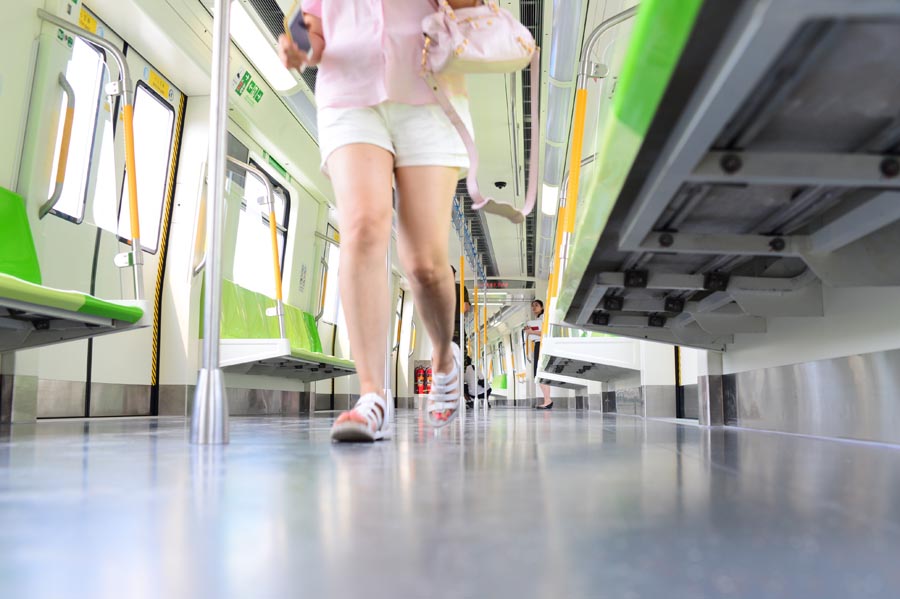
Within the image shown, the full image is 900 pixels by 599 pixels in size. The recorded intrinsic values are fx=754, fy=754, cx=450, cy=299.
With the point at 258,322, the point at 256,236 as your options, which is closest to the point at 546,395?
the point at 256,236

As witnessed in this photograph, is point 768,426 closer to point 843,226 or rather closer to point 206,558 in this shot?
point 843,226

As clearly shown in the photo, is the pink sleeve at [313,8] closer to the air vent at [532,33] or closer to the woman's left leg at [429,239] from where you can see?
the woman's left leg at [429,239]

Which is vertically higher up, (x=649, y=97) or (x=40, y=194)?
(x=40, y=194)

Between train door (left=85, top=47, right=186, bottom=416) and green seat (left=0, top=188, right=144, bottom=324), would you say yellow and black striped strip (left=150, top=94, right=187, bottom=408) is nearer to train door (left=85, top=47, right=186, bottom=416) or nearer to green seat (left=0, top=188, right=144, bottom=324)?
train door (left=85, top=47, right=186, bottom=416)

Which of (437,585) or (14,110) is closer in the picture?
(437,585)

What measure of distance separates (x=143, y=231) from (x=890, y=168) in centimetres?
579

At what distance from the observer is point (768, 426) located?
260 cm

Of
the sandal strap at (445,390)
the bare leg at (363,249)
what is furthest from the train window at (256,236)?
the bare leg at (363,249)

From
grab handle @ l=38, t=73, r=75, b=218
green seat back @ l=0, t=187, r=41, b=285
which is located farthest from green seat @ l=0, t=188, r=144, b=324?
grab handle @ l=38, t=73, r=75, b=218

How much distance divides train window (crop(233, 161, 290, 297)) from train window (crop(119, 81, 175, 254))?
1.56 meters

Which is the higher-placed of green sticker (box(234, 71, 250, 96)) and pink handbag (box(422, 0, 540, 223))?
green sticker (box(234, 71, 250, 96))

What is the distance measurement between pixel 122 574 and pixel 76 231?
197 inches

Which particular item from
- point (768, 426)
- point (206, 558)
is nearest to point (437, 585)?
point (206, 558)

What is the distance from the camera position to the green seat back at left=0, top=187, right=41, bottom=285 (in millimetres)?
3547
